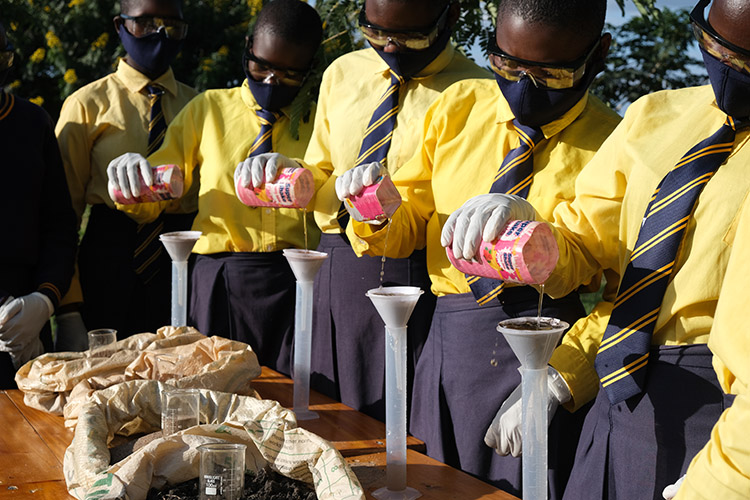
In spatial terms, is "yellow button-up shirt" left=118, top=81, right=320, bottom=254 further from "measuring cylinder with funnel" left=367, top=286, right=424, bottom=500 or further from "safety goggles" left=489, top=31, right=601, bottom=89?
"measuring cylinder with funnel" left=367, top=286, right=424, bottom=500

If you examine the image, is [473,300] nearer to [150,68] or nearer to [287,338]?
[287,338]

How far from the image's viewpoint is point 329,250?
3.32 meters

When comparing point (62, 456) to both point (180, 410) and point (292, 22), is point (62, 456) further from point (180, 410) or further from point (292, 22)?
point (292, 22)

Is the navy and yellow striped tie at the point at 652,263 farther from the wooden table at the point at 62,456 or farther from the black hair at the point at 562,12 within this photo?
the black hair at the point at 562,12

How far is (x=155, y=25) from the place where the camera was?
4105 mm

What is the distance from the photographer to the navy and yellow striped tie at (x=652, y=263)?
183 cm

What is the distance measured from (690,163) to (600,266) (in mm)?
453

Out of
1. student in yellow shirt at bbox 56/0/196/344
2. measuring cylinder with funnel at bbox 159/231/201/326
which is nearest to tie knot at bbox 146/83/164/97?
student in yellow shirt at bbox 56/0/196/344

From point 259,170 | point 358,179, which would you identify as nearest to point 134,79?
point 259,170

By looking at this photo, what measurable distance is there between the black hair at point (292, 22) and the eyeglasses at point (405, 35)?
0.52 m

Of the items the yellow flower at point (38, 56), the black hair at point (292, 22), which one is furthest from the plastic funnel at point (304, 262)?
the yellow flower at point (38, 56)

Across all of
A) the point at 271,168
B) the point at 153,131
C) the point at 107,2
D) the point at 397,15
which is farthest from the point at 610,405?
the point at 107,2

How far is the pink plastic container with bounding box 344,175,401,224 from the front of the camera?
2381mm

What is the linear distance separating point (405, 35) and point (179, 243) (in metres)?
1.04
